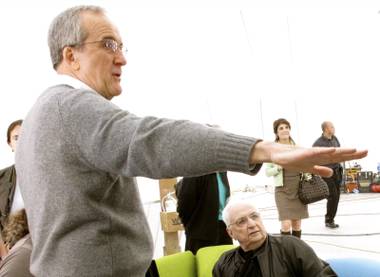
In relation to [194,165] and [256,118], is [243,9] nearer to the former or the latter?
[256,118]

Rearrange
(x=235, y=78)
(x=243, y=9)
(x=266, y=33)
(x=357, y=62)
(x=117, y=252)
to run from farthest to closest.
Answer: (x=357, y=62)
(x=235, y=78)
(x=266, y=33)
(x=243, y=9)
(x=117, y=252)

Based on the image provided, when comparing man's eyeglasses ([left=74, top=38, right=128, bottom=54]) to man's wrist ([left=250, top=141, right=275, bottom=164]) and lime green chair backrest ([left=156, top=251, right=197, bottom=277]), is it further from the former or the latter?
lime green chair backrest ([left=156, top=251, right=197, bottom=277])

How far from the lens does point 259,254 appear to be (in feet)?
6.99

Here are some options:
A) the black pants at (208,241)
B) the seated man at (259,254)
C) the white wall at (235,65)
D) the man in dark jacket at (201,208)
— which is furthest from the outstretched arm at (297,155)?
the white wall at (235,65)

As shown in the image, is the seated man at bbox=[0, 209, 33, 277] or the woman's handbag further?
the woman's handbag

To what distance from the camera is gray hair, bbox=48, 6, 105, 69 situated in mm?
923

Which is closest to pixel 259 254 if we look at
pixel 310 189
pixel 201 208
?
pixel 201 208

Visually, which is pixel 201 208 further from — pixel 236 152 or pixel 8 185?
pixel 236 152

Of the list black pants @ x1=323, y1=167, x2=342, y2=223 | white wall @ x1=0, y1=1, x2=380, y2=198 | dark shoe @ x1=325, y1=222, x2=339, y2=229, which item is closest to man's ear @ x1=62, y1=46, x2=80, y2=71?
white wall @ x1=0, y1=1, x2=380, y2=198

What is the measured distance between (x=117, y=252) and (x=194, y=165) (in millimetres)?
284

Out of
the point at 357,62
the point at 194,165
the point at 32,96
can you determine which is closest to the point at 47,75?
the point at 32,96

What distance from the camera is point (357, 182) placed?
32.0ft

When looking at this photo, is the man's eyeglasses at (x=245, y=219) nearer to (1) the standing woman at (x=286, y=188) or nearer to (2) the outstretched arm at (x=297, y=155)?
(2) the outstretched arm at (x=297, y=155)

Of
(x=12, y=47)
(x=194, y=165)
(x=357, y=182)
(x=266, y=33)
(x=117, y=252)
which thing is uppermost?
(x=266, y=33)
